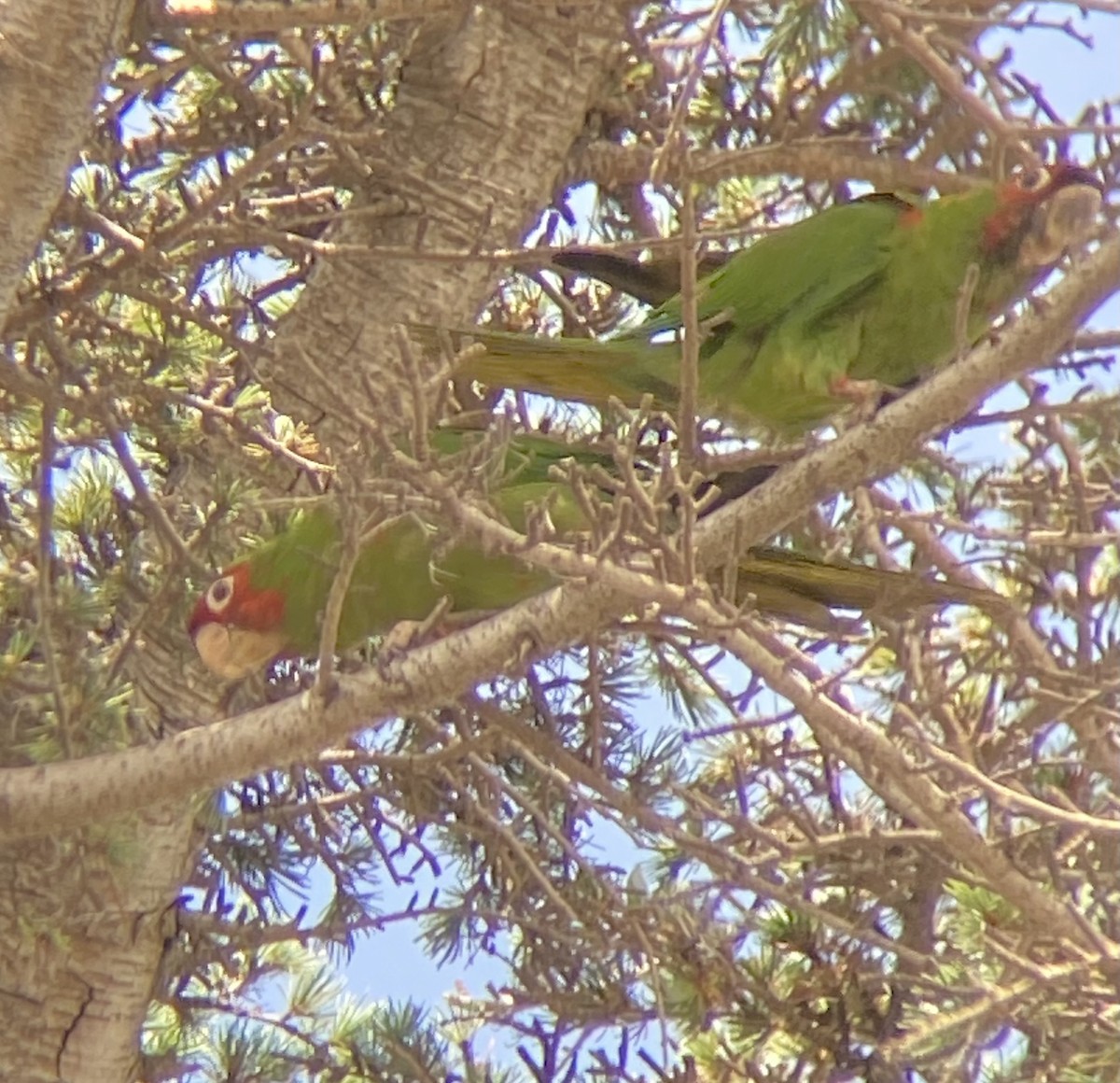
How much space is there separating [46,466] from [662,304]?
1.39 m

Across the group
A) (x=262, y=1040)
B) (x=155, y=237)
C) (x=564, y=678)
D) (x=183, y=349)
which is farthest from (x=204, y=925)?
(x=155, y=237)

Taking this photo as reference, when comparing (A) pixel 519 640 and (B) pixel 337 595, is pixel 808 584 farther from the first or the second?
(B) pixel 337 595

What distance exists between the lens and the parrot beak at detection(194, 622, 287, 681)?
2.76 m

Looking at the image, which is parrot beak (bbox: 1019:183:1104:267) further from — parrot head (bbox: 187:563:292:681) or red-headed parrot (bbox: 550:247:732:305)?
parrot head (bbox: 187:563:292:681)

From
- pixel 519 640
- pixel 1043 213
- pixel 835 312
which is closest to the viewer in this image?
pixel 519 640

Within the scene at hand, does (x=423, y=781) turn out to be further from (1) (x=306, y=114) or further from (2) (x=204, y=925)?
(1) (x=306, y=114)

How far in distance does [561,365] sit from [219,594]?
0.83 meters

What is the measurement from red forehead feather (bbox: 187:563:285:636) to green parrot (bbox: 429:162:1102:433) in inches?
24.6

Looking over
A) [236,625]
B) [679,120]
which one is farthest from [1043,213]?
[236,625]

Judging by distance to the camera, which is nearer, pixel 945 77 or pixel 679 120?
pixel 679 120

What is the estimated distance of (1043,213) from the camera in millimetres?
2793

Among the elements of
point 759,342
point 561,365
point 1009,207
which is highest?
point 1009,207

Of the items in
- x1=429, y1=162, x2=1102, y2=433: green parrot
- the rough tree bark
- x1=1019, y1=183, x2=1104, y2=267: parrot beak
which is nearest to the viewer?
the rough tree bark

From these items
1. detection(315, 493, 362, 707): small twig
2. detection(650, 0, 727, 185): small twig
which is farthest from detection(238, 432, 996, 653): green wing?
detection(650, 0, 727, 185): small twig
